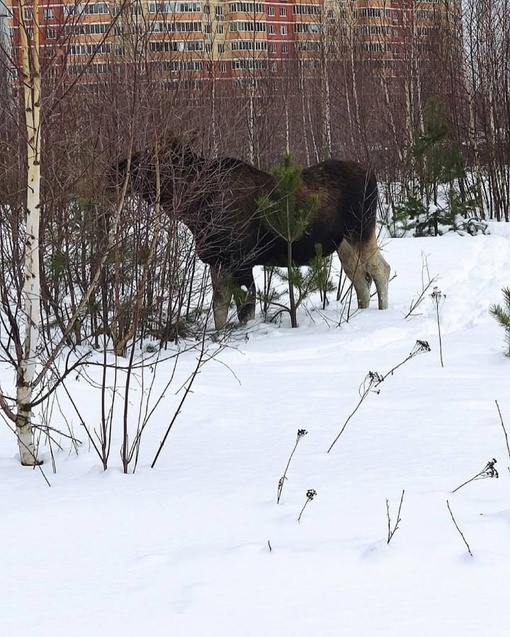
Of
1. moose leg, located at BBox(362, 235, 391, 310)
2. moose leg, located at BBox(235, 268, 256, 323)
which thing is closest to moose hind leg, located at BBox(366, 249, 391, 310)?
moose leg, located at BBox(362, 235, 391, 310)

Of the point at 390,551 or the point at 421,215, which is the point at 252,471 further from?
the point at 421,215

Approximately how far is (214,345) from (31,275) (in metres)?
3.99

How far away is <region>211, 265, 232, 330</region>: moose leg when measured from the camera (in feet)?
24.8

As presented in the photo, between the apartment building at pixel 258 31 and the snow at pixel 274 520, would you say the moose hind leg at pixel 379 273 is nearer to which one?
the apartment building at pixel 258 31

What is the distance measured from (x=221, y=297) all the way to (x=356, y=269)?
1.55 metres

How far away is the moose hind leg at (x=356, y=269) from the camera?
853cm

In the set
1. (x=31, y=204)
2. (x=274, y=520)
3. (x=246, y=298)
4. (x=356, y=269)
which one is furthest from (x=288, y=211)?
(x=274, y=520)

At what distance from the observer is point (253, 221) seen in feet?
25.7

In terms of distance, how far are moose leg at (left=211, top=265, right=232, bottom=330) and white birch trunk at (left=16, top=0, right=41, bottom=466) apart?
3.91m

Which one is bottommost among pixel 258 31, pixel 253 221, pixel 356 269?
pixel 356 269

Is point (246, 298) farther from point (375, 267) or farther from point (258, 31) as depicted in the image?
point (258, 31)

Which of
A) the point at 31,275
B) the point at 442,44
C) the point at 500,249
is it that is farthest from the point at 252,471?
the point at 442,44

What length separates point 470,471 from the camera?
3.59 meters

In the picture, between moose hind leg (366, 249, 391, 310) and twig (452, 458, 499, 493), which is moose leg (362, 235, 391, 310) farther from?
twig (452, 458, 499, 493)
